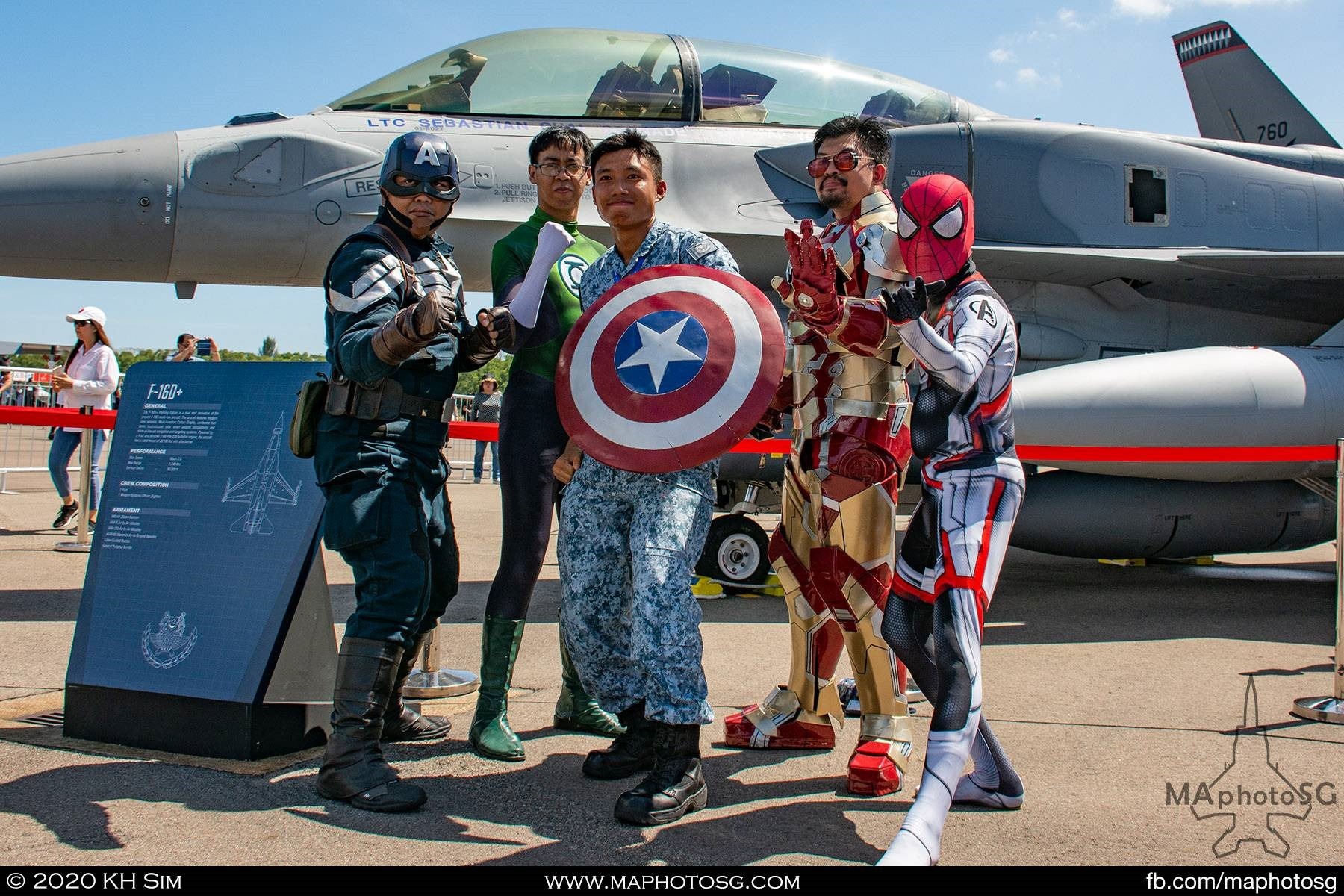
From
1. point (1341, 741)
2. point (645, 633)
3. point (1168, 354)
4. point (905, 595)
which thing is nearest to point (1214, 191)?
point (1168, 354)

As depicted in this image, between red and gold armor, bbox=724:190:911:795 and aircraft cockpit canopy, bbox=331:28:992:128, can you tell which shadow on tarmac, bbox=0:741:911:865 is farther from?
aircraft cockpit canopy, bbox=331:28:992:128

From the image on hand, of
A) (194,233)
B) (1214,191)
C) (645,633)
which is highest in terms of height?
(1214,191)

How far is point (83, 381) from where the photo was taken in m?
8.96

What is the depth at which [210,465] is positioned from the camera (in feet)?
11.9

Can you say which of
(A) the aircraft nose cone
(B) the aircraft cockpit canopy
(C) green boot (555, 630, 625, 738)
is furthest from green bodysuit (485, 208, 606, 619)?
(B) the aircraft cockpit canopy

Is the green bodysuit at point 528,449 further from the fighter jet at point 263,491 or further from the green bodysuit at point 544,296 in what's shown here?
the fighter jet at point 263,491

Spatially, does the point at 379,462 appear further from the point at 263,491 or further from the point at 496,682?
the point at 496,682

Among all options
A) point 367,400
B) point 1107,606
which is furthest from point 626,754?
point 1107,606

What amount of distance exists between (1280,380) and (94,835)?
6.63 meters

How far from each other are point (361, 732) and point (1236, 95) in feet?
49.2

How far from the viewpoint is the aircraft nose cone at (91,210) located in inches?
231

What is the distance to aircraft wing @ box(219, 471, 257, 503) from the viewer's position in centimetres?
353

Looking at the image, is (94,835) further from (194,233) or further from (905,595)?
A: (194,233)
